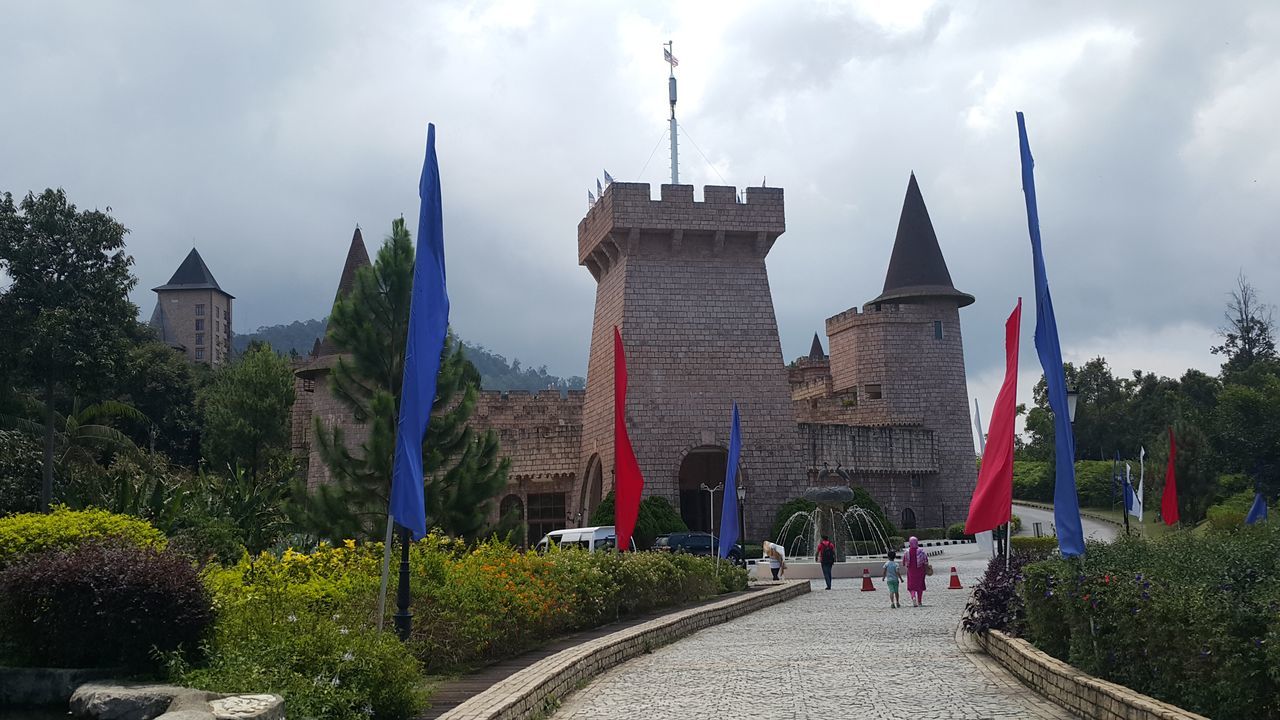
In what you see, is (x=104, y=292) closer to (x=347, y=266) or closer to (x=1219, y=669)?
(x=347, y=266)

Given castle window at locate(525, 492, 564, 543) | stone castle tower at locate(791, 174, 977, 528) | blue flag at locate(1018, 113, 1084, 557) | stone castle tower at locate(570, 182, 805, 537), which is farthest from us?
stone castle tower at locate(791, 174, 977, 528)

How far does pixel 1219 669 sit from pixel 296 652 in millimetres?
5776

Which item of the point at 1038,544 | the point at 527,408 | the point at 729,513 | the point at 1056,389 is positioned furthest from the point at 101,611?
the point at 527,408

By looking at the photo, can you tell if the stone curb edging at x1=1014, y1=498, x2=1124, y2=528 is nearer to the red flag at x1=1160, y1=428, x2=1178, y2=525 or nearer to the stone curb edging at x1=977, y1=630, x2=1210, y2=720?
the red flag at x1=1160, y1=428, x2=1178, y2=525

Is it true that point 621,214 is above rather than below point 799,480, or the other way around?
above

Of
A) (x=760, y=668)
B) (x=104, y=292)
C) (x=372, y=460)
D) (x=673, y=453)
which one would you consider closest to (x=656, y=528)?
(x=673, y=453)

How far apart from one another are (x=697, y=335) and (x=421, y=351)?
2511 centimetres

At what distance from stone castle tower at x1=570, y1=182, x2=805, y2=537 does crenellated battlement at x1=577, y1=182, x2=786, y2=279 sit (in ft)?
0.10

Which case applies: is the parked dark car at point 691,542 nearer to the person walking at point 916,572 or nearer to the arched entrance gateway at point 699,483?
the arched entrance gateway at point 699,483

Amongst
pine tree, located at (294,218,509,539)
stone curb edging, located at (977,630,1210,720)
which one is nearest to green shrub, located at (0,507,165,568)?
stone curb edging, located at (977,630,1210,720)

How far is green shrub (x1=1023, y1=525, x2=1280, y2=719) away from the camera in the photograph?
6531 millimetres

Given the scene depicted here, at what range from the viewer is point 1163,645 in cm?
771

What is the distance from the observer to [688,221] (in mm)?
34688

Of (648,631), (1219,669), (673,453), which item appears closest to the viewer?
(1219,669)
